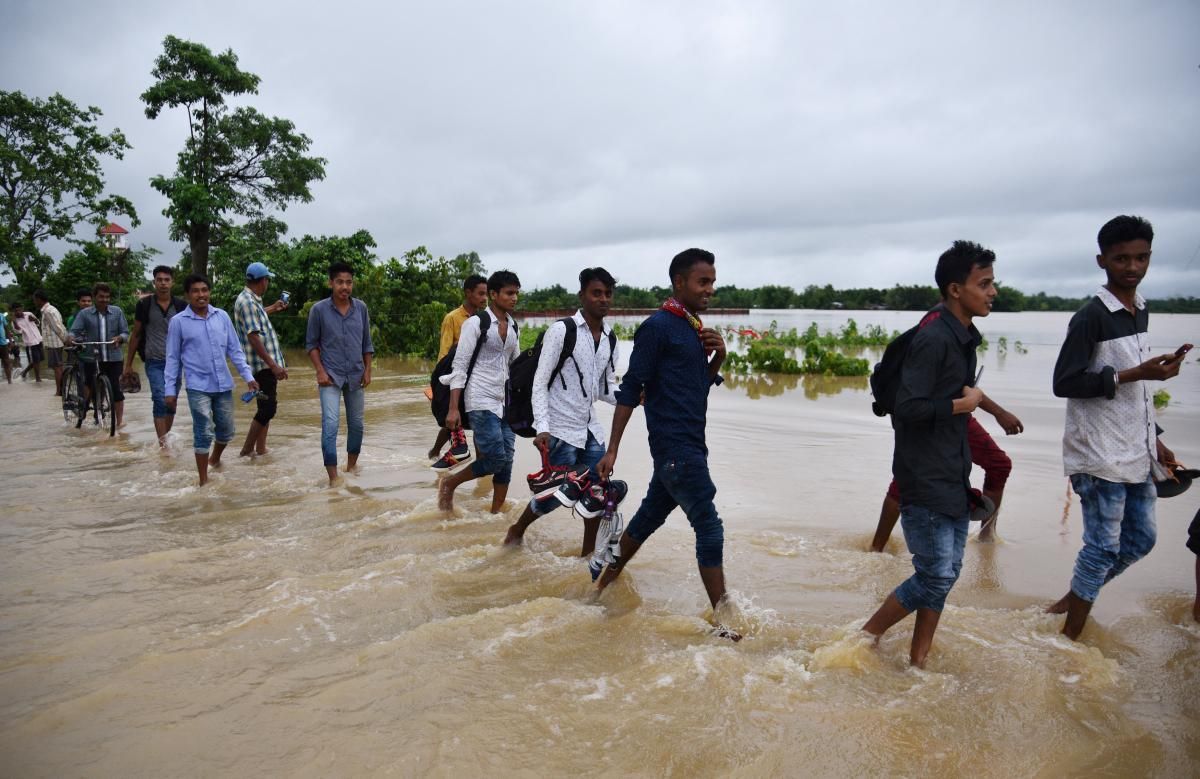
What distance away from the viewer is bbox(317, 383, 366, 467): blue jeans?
7.23 meters

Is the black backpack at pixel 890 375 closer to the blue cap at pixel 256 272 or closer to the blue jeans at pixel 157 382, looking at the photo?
the blue cap at pixel 256 272

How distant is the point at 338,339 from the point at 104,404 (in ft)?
20.0

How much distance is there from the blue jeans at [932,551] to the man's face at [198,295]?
22.7 ft

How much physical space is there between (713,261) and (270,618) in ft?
10.2

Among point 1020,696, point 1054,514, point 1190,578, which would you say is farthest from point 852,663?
point 1054,514

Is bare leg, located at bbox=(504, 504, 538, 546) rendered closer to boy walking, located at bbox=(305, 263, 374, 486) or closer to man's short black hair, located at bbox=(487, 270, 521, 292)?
man's short black hair, located at bbox=(487, 270, 521, 292)

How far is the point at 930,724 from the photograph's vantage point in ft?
10.4

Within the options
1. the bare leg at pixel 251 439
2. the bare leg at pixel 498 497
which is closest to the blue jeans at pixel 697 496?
the bare leg at pixel 498 497

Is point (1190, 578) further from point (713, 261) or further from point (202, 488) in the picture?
point (202, 488)

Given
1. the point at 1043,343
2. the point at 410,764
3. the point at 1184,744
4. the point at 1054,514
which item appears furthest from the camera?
the point at 1043,343

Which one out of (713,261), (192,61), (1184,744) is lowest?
(1184,744)

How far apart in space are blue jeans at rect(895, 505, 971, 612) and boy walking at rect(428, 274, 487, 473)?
3.99 meters

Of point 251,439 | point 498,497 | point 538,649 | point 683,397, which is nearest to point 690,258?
point 683,397

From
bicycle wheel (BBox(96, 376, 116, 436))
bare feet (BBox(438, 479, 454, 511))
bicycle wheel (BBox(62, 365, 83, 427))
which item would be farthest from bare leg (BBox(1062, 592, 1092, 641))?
bicycle wheel (BBox(62, 365, 83, 427))
